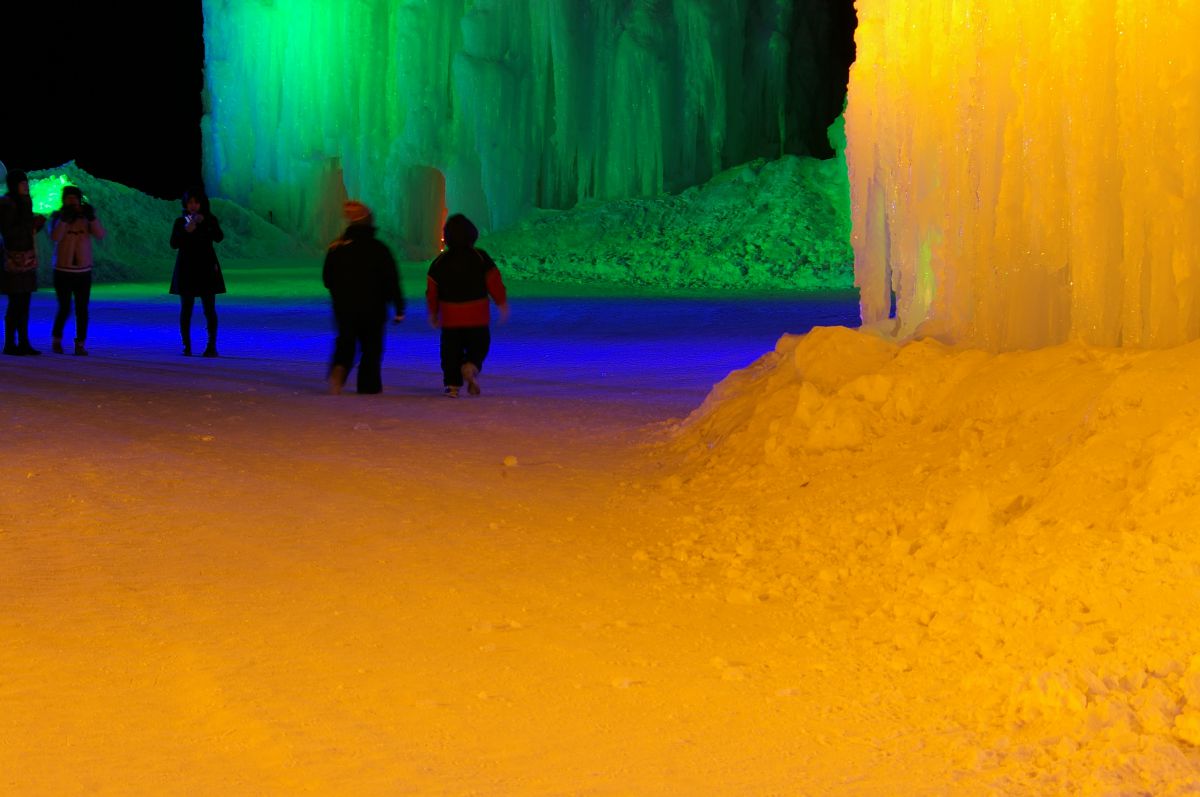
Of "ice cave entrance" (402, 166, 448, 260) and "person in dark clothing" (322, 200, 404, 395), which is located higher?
"ice cave entrance" (402, 166, 448, 260)

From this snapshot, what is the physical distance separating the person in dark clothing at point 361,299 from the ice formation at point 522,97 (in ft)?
61.4

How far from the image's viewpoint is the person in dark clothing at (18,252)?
1363cm

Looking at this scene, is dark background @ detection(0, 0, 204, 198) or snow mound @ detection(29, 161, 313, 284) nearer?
snow mound @ detection(29, 161, 313, 284)

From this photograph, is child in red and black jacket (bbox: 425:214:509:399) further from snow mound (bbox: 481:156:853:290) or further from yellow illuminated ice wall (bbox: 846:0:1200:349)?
snow mound (bbox: 481:156:853:290)

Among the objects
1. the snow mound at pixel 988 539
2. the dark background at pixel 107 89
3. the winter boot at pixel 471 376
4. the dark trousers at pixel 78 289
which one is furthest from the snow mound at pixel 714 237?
the dark background at pixel 107 89

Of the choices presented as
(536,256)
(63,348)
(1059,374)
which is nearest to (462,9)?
(536,256)

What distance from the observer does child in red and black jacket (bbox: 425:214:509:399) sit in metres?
11.2

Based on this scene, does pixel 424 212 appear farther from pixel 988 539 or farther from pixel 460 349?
pixel 988 539

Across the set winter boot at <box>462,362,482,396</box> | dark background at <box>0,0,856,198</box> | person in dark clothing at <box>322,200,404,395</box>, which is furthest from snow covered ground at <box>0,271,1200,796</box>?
dark background at <box>0,0,856,198</box>

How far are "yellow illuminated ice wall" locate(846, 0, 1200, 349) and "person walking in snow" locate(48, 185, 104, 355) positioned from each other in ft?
26.0

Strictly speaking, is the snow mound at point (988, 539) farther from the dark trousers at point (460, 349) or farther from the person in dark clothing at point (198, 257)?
the person in dark clothing at point (198, 257)

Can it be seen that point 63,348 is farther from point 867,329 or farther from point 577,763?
point 577,763

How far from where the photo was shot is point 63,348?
15.1m

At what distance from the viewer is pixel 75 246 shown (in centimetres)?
1402
